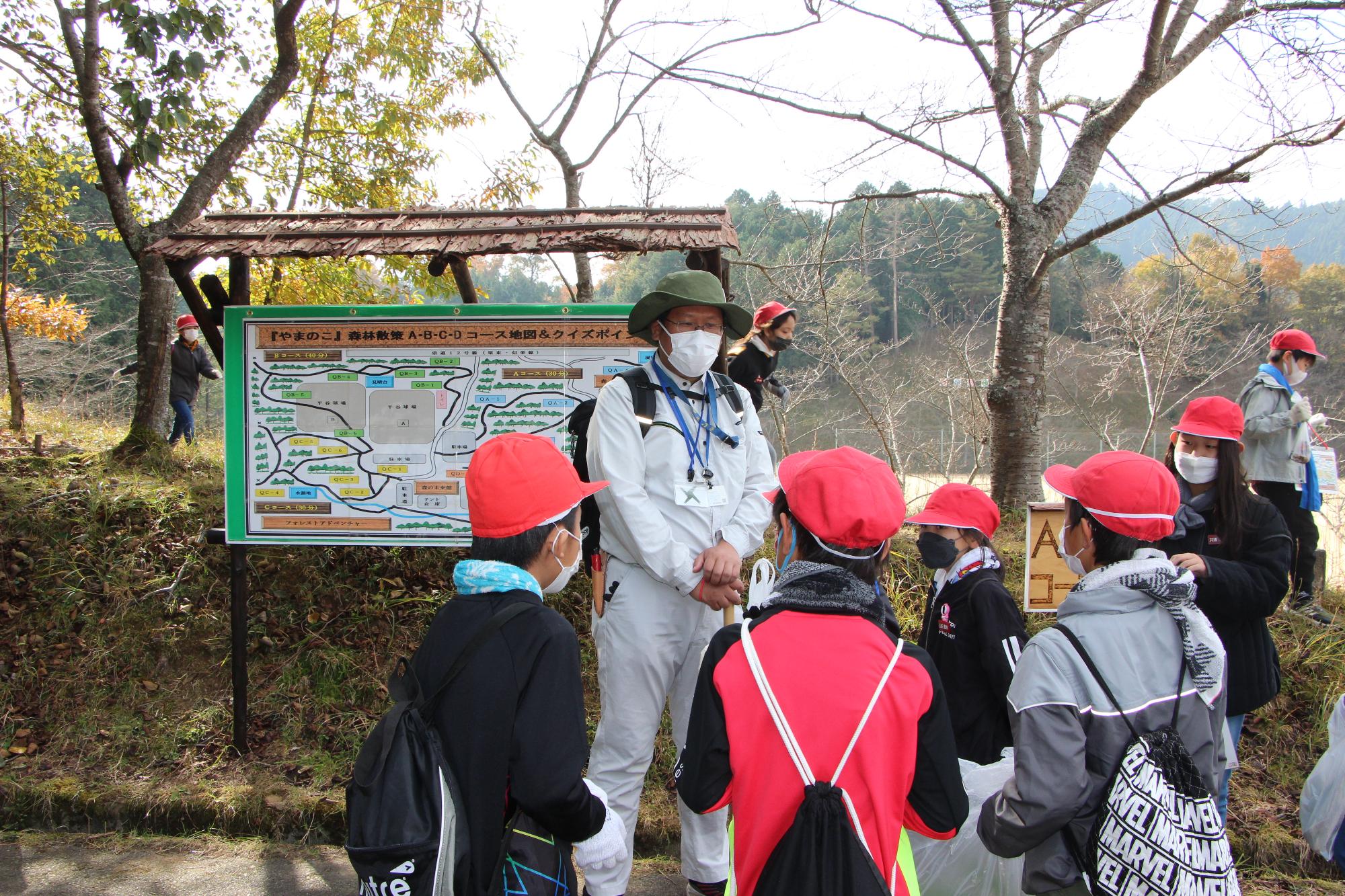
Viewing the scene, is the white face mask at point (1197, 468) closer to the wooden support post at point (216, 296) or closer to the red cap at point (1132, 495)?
the red cap at point (1132, 495)

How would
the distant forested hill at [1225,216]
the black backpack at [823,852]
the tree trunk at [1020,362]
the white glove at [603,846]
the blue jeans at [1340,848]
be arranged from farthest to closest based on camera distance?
the tree trunk at [1020,362] → the distant forested hill at [1225,216] → the blue jeans at [1340,848] → the white glove at [603,846] → the black backpack at [823,852]

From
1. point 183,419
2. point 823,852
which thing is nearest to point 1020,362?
point 823,852

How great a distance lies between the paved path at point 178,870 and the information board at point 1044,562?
7.09 feet

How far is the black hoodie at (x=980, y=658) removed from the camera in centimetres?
268

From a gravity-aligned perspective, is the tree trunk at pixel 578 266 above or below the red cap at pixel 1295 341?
above

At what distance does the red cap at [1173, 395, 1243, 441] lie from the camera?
316cm

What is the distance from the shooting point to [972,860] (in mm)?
2795

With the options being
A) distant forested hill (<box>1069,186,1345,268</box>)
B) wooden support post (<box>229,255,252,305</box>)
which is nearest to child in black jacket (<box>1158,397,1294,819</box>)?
distant forested hill (<box>1069,186,1345,268</box>)

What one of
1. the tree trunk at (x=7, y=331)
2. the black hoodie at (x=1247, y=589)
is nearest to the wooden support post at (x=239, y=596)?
the black hoodie at (x=1247, y=589)

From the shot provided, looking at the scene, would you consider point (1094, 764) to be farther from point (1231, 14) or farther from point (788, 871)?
point (1231, 14)

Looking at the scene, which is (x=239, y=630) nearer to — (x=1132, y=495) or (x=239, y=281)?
(x=239, y=281)

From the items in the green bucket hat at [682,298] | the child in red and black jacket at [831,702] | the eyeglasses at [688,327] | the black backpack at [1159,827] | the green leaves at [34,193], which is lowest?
the black backpack at [1159,827]

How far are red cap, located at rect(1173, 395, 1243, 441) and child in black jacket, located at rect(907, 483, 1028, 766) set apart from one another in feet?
3.03

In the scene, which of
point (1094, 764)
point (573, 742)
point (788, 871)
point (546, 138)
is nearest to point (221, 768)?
point (573, 742)
